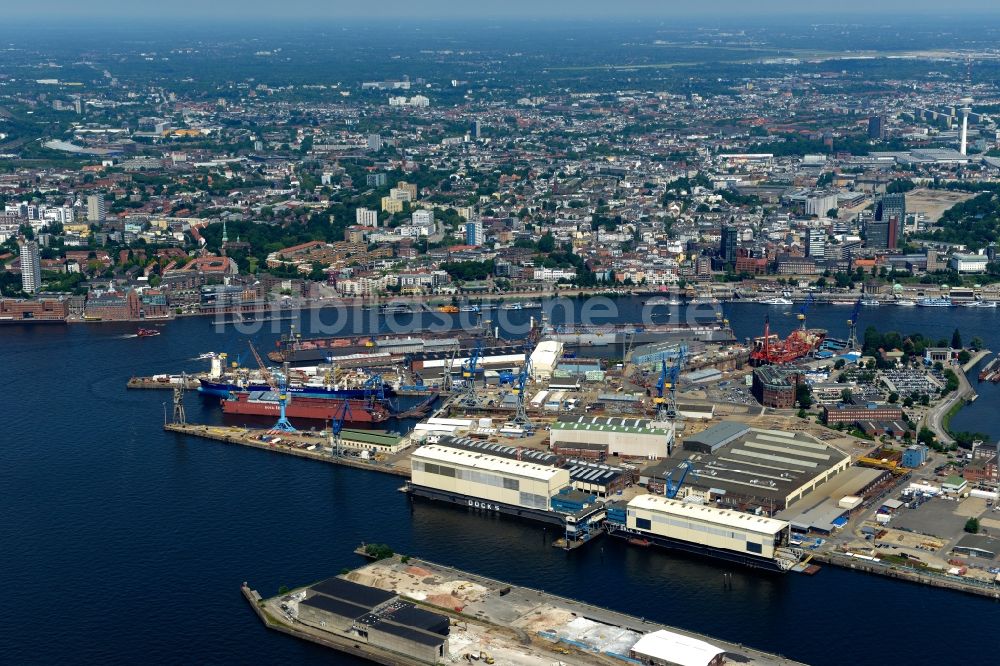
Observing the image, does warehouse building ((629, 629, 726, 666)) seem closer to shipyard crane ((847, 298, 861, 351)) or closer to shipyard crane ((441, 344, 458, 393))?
shipyard crane ((441, 344, 458, 393))

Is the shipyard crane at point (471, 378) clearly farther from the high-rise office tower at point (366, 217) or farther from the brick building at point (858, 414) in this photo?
the high-rise office tower at point (366, 217)

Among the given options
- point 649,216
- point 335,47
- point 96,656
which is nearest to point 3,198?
point 649,216

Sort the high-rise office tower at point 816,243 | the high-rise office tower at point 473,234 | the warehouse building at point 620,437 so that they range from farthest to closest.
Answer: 1. the high-rise office tower at point 473,234
2. the high-rise office tower at point 816,243
3. the warehouse building at point 620,437

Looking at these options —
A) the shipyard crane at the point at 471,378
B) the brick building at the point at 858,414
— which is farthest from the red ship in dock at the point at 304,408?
the brick building at the point at 858,414

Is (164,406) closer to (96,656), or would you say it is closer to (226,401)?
(226,401)

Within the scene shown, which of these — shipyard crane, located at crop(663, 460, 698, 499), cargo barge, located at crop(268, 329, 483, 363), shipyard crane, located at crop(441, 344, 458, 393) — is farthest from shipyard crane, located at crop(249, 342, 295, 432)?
shipyard crane, located at crop(663, 460, 698, 499)
